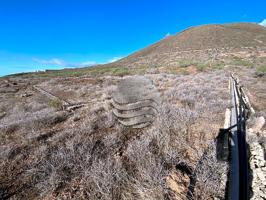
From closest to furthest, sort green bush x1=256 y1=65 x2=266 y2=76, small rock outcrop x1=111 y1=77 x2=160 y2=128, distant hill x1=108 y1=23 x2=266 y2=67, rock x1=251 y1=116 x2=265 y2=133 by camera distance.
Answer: rock x1=251 y1=116 x2=265 y2=133 → small rock outcrop x1=111 y1=77 x2=160 y2=128 → green bush x1=256 y1=65 x2=266 y2=76 → distant hill x1=108 y1=23 x2=266 y2=67

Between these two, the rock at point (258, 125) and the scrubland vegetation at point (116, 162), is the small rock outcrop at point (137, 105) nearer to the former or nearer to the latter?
the scrubland vegetation at point (116, 162)

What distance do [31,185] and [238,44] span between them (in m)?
65.9

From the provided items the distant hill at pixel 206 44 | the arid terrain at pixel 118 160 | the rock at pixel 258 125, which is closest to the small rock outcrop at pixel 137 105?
the arid terrain at pixel 118 160

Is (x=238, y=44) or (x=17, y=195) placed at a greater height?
(x=238, y=44)

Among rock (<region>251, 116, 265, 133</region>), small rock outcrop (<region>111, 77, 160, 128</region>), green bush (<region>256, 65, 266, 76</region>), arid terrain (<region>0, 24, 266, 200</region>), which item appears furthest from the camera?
green bush (<region>256, 65, 266, 76</region>)

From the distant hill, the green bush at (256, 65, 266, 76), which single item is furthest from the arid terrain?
the distant hill

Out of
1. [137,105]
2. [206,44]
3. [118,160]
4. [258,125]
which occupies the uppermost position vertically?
[206,44]

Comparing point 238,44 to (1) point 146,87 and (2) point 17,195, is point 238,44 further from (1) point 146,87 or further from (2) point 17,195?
(2) point 17,195

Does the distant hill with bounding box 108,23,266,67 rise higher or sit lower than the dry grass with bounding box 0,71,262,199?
higher

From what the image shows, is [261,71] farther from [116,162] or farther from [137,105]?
[116,162]

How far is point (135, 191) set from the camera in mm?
3420

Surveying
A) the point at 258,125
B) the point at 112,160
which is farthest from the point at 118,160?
the point at 258,125

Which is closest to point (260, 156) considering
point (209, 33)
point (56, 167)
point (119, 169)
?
point (119, 169)

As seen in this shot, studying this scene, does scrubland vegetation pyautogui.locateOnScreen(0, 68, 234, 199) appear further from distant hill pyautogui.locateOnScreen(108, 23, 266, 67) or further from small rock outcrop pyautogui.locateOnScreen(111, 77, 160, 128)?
distant hill pyautogui.locateOnScreen(108, 23, 266, 67)
